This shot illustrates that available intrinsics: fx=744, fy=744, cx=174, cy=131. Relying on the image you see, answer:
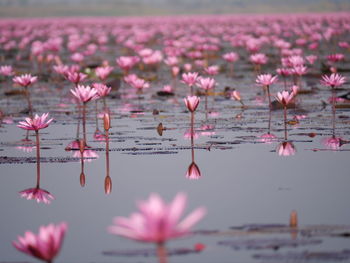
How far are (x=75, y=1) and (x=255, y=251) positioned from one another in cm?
13466

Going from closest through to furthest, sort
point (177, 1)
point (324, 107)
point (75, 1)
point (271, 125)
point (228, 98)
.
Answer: point (271, 125), point (324, 107), point (228, 98), point (177, 1), point (75, 1)

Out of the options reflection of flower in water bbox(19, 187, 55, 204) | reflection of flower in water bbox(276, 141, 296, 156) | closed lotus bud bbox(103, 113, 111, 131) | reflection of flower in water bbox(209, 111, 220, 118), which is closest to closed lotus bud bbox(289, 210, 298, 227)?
reflection of flower in water bbox(19, 187, 55, 204)

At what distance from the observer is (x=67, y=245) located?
11.5 ft

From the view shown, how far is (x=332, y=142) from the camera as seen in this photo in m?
6.01

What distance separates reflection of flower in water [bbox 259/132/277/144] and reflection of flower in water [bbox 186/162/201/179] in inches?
43.0

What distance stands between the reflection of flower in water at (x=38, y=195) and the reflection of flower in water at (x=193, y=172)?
3.04ft

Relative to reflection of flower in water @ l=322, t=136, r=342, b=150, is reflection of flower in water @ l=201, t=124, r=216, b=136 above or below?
above

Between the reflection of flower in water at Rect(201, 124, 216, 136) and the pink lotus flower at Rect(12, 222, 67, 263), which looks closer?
the pink lotus flower at Rect(12, 222, 67, 263)

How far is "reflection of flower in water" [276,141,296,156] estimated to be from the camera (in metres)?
5.59

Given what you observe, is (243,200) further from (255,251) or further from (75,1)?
(75,1)

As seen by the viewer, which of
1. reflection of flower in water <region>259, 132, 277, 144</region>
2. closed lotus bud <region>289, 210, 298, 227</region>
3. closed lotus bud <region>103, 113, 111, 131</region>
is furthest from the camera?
reflection of flower in water <region>259, 132, 277, 144</region>

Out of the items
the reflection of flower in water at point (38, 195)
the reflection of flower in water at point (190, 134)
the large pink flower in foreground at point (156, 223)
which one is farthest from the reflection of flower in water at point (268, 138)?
the large pink flower in foreground at point (156, 223)

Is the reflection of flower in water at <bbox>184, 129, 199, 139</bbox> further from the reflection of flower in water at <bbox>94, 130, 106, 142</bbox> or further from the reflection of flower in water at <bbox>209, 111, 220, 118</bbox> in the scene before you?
the reflection of flower in water at <bbox>209, 111, 220, 118</bbox>

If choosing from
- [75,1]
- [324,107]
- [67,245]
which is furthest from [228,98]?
[75,1]
